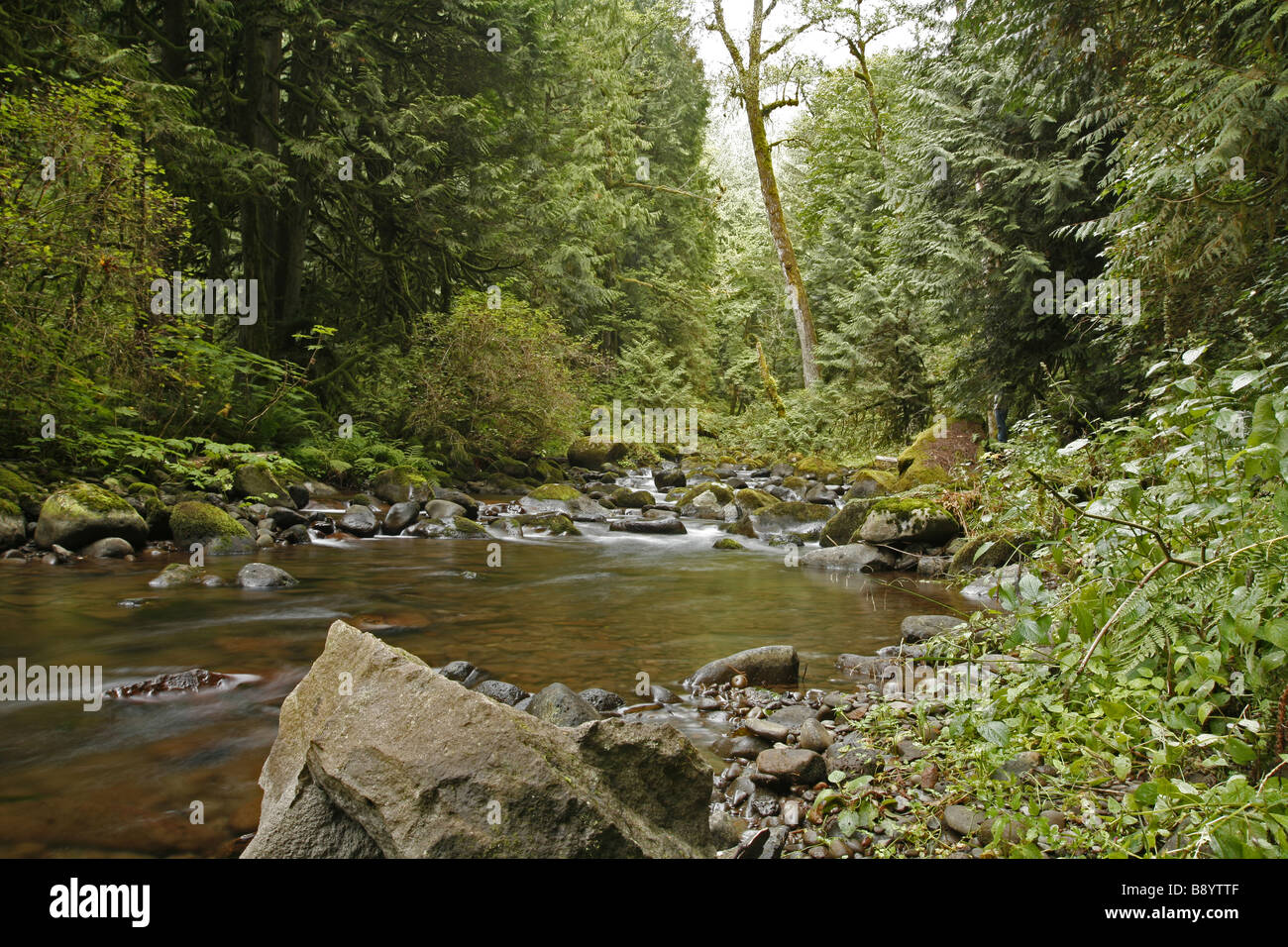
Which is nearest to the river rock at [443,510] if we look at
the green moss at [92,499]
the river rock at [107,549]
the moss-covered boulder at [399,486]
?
the moss-covered boulder at [399,486]

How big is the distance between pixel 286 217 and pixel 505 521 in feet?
25.8

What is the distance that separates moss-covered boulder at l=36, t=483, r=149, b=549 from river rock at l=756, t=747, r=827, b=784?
8.63m

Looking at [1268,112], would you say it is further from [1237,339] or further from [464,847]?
[464,847]

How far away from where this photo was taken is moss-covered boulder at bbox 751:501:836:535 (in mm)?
13195

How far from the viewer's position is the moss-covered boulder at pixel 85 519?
857cm

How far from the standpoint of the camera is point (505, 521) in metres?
13.3

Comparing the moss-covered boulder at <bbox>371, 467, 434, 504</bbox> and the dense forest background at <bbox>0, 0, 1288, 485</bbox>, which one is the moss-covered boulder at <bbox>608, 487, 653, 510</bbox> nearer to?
the dense forest background at <bbox>0, 0, 1288, 485</bbox>

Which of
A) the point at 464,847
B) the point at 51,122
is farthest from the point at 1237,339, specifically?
the point at 51,122

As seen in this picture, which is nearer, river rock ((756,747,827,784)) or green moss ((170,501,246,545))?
river rock ((756,747,827,784))

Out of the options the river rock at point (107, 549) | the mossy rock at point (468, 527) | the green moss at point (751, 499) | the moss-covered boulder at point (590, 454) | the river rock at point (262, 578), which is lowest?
the river rock at point (262, 578)

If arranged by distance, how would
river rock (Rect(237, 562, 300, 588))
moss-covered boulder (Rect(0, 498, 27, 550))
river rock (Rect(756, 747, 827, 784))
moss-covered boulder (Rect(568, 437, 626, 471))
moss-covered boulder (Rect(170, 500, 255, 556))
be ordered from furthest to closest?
moss-covered boulder (Rect(568, 437, 626, 471))
moss-covered boulder (Rect(170, 500, 255, 556))
moss-covered boulder (Rect(0, 498, 27, 550))
river rock (Rect(237, 562, 300, 588))
river rock (Rect(756, 747, 827, 784))

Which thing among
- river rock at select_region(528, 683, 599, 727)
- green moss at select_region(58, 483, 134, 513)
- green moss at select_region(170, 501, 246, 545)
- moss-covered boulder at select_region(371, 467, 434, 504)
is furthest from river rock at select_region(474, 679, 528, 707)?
moss-covered boulder at select_region(371, 467, 434, 504)

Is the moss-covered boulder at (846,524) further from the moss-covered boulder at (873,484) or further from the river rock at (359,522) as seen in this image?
the river rock at (359,522)

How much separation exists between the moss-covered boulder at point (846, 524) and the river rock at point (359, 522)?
6973 millimetres
